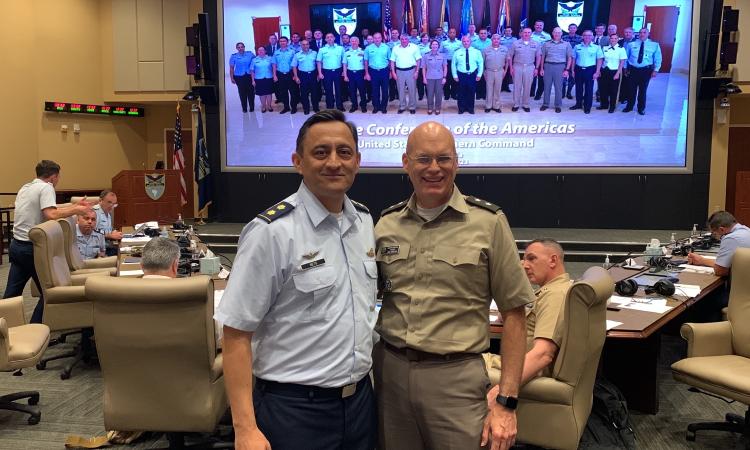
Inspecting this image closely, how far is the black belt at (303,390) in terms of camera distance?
57.9 inches

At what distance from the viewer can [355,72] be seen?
10258 mm

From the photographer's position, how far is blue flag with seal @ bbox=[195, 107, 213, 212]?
10.6 m

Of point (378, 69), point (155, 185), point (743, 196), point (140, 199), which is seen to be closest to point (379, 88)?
point (378, 69)

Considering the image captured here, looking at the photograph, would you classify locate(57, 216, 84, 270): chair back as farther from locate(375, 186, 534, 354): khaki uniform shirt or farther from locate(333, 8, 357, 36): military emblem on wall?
locate(333, 8, 357, 36): military emblem on wall

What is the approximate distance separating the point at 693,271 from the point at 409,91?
21.2 feet

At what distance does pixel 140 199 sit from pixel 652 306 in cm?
903

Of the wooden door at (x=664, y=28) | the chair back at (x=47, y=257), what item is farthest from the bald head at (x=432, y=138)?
the wooden door at (x=664, y=28)

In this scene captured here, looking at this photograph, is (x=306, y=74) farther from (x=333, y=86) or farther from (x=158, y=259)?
(x=158, y=259)

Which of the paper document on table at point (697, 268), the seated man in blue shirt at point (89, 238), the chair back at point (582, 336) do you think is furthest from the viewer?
the seated man in blue shirt at point (89, 238)

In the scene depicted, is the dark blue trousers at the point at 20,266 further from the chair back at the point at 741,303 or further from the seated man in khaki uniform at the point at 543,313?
the chair back at the point at 741,303

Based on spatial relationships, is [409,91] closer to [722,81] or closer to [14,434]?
[722,81]

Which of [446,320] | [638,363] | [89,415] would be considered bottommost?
[89,415]

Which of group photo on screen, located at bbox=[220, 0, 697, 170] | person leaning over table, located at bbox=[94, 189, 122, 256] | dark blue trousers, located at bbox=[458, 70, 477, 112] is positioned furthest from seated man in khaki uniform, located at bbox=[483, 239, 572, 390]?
dark blue trousers, located at bbox=[458, 70, 477, 112]

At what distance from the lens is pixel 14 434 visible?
3.25 m
